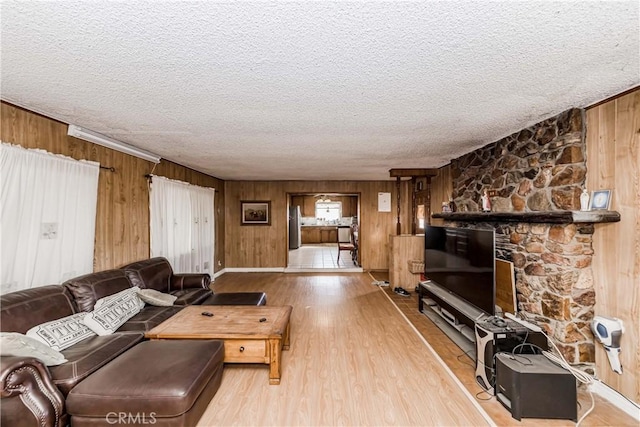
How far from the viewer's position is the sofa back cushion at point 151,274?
3.24 meters

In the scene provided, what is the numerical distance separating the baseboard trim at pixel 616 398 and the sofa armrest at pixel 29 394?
145 inches

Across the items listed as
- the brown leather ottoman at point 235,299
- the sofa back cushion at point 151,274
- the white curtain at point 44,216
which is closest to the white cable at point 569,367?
the brown leather ottoman at point 235,299

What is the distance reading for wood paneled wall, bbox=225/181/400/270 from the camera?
7.09m

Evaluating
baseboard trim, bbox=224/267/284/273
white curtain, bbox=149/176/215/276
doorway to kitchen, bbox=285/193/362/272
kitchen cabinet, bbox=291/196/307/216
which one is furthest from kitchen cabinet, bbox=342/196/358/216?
white curtain, bbox=149/176/215/276

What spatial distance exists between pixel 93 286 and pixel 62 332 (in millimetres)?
627

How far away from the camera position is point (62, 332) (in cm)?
206

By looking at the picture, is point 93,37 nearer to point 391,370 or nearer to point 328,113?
point 328,113

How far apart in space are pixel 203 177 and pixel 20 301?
415 cm

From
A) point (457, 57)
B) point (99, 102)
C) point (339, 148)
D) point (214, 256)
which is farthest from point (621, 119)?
point (214, 256)

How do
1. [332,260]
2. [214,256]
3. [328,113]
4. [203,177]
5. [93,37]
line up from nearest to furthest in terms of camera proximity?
[93,37]
[328,113]
[203,177]
[214,256]
[332,260]

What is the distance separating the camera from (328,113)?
94.0 inches

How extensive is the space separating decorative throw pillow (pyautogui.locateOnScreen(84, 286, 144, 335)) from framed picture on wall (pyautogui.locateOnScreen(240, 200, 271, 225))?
4.25m

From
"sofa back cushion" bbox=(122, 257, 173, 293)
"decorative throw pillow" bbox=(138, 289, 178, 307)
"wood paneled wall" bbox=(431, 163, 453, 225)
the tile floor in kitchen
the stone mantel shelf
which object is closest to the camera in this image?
the stone mantel shelf

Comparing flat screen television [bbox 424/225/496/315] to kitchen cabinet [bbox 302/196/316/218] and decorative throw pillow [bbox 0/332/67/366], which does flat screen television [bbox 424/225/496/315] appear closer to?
decorative throw pillow [bbox 0/332/67/366]
